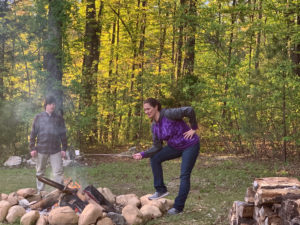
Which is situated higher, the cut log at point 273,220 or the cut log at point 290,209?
the cut log at point 290,209

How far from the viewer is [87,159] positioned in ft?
45.3

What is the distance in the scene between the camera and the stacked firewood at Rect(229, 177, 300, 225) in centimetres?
381

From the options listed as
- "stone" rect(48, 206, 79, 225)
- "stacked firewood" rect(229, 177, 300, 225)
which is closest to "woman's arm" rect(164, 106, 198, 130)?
"stacked firewood" rect(229, 177, 300, 225)

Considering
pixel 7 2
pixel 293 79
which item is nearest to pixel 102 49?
pixel 7 2

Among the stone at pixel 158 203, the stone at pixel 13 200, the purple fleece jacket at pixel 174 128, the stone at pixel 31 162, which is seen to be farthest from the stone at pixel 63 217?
the stone at pixel 31 162

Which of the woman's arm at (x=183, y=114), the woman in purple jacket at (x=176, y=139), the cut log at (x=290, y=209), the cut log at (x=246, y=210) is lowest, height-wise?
the cut log at (x=246, y=210)

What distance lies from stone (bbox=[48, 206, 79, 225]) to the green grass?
1065 mm

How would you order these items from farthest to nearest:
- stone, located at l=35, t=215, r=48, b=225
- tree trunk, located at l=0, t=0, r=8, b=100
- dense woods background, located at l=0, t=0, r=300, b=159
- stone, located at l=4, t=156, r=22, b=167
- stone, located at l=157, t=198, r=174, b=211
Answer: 1. tree trunk, located at l=0, t=0, r=8, b=100
2. stone, located at l=4, t=156, r=22, b=167
3. dense woods background, located at l=0, t=0, r=300, b=159
4. stone, located at l=157, t=198, r=174, b=211
5. stone, located at l=35, t=215, r=48, b=225

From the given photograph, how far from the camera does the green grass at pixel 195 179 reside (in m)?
5.81

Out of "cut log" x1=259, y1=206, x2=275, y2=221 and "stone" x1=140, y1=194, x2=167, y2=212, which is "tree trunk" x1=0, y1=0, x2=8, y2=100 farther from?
"cut log" x1=259, y1=206, x2=275, y2=221

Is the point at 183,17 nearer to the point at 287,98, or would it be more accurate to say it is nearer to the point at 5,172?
the point at 287,98

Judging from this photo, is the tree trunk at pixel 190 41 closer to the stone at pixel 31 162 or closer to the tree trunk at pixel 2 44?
the stone at pixel 31 162

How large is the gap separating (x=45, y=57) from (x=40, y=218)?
8.07 metres

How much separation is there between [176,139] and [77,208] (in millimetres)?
1850
